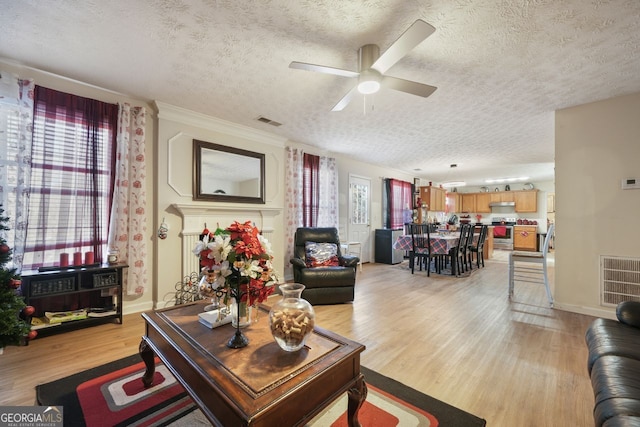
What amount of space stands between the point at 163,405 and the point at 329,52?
9.15ft

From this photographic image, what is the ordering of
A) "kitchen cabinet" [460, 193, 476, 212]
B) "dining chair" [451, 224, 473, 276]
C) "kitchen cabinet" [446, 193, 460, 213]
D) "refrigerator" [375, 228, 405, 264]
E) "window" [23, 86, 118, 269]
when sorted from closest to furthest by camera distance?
"window" [23, 86, 118, 269]
"dining chair" [451, 224, 473, 276]
"refrigerator" [375, 228, 405, 264]
"kitchen cabinet" [460, 193, 476, 212]
"kitchen cabinet" [446, 193, 460, 213]

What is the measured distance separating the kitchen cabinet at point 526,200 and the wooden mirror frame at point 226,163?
9.33 meters

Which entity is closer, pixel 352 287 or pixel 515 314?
pixel 515 314

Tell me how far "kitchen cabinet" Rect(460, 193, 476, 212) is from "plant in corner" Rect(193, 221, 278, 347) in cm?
1095

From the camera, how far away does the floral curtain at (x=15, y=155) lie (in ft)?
7.54

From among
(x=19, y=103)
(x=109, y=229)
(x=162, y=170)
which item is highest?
(x=19, y=103)

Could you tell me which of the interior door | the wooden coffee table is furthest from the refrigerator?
the wooden coffee table

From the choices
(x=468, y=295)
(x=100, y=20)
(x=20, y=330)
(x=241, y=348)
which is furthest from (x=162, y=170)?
(x=468, y=295)

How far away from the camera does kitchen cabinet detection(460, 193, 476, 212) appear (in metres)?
10.3

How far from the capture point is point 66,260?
2.59 m

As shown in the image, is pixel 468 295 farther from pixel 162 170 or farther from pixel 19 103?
pixel 19 103

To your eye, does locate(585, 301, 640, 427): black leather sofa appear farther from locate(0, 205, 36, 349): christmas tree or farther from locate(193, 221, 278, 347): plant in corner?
locate(0, 205, 36, 349): christmas tree

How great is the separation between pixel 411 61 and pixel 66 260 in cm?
383

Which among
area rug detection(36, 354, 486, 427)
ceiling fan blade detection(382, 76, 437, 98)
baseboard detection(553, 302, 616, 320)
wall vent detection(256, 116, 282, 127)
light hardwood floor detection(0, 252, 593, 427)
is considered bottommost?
light hardwood floor detection(0, 252, 593, 427)
